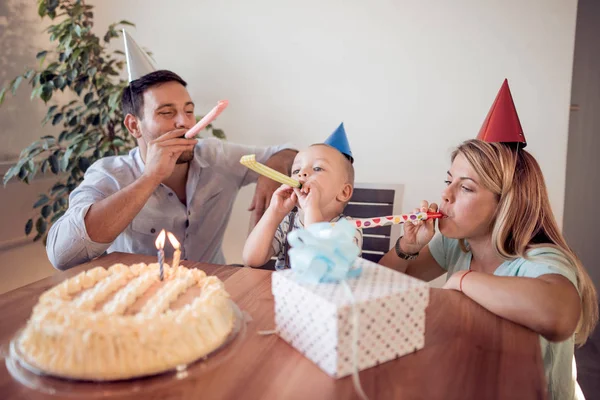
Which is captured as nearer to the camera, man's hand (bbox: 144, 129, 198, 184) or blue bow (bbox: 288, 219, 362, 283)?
blue bow (bbox: 288, 219, 362, 283)

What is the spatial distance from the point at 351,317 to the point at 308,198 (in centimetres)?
67

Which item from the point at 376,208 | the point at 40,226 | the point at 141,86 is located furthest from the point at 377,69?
the point at 40,226

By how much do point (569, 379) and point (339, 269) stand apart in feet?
2.46

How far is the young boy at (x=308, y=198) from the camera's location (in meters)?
1.37

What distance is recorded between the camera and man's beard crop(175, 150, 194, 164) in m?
1.74

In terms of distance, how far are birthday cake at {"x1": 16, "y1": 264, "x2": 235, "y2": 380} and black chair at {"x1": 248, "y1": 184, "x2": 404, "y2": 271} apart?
36.0 inches

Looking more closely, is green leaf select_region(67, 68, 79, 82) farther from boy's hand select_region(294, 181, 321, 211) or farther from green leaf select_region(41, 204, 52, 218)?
boy's hand select_region(294, 181, 321, 211)

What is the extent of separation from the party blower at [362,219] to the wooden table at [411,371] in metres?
0.30

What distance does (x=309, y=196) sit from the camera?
1332mm

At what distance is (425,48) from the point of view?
2.25 meters

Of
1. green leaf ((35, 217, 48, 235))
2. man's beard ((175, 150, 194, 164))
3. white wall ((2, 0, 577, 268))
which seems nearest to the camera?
man's beard ((175, 150, 194, 164))

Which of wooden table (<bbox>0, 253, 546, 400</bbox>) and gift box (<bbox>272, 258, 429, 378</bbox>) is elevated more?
gift box (<bbox>272, 258, 429, 378</bbox>)

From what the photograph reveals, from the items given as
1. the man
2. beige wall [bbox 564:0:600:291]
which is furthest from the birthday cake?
beige wall [bbox 564:0:600:291]

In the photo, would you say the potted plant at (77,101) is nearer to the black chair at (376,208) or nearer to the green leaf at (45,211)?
Answer: the green leaf at (45,211)
